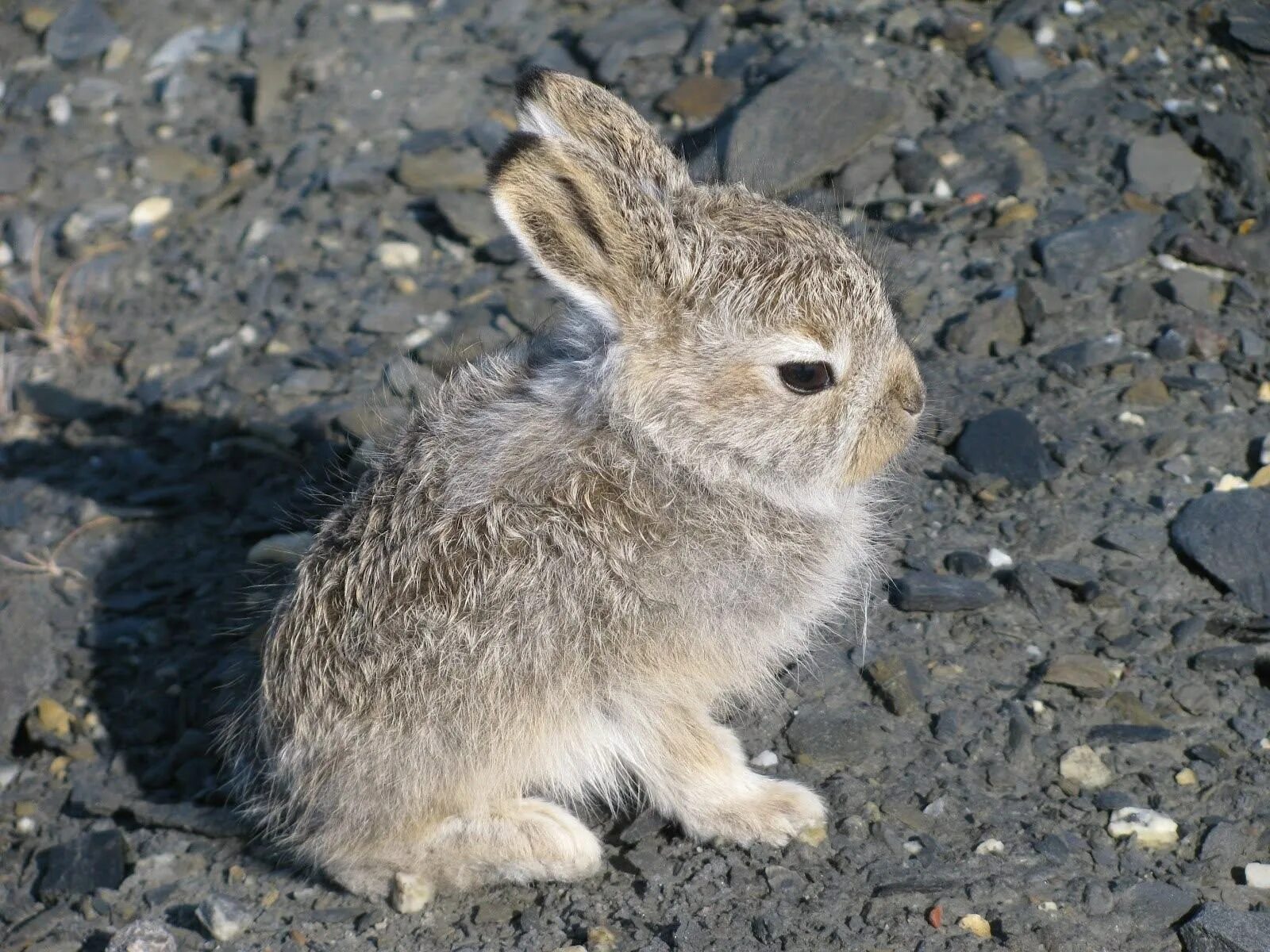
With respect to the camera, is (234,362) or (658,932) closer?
(658,932)

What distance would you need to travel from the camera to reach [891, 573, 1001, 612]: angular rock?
5457 mm

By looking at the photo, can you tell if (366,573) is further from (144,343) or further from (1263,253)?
(1263,253)

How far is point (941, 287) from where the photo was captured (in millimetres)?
6867

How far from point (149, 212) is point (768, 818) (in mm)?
5596

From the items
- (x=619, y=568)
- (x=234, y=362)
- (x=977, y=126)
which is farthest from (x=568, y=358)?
(x=977, y=126)

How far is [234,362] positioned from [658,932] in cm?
413

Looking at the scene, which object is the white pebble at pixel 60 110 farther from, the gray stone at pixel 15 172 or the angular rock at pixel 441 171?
the angular rock at pixel 441 171

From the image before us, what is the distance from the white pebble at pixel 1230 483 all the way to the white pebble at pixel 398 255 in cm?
419

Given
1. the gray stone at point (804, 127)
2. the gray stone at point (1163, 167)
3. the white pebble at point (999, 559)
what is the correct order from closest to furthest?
the white pebble at point (999, 559) < the gray stone at point (1163, 167) < the gray stone at point (804, 127)

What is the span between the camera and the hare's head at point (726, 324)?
4543 millimetres

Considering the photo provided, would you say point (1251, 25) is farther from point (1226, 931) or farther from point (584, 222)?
point (1226, 931)

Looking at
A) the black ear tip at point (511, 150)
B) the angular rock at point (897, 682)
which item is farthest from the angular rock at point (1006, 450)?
the black ear tip at point (511, 150)

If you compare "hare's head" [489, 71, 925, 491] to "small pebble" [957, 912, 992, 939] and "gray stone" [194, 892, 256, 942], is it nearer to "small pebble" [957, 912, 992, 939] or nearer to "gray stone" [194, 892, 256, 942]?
"small pebble" [957, 912, 992, 939]

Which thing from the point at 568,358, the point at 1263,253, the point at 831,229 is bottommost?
the point at 1263,253
